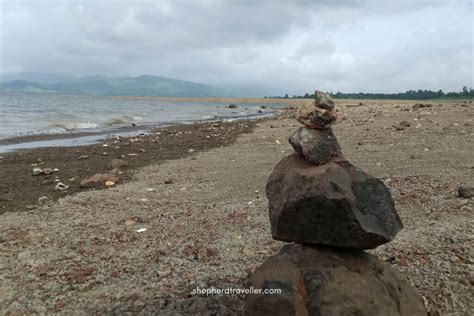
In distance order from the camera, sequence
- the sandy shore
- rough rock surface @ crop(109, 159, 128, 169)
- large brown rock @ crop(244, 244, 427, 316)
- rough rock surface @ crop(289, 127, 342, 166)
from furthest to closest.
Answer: rough rock surface @ crop(109, 159, 128, 169)
the sandy shore
rough rock surface @ crop(289, 127, 342, 166)
large brown rock @ crop(244, 244, 427, 316)

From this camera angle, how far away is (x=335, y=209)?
3.72 meters

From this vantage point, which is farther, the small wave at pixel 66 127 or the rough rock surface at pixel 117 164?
the small wave at pixel 66 127

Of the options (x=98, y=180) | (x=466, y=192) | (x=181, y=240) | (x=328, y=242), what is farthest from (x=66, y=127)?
(x=328, y=242)

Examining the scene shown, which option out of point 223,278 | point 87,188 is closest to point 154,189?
point 87,188

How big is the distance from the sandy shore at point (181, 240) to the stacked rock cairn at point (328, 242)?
976 mm

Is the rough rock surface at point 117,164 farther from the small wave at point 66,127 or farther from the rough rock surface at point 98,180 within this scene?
the small wave at point 66,127

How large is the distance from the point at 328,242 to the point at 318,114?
122 cm

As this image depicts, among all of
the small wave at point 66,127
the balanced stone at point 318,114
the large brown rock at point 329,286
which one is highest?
the balanced stone at point 318,114

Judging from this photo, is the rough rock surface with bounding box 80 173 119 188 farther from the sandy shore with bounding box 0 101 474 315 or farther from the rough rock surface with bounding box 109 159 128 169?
the rough rock surface with bounding box 109 159 128 169

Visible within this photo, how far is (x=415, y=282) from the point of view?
4.76 metres

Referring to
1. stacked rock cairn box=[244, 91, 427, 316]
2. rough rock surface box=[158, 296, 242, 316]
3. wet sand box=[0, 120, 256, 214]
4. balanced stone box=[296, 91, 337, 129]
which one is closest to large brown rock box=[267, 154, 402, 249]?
stacked rock cairn box=[244, 91, 427, 316]

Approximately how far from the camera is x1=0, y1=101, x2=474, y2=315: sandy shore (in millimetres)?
4801

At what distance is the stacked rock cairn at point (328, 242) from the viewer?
11.7 ft

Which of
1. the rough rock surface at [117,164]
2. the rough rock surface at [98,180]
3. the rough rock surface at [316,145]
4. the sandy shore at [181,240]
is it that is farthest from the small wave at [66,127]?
the rough rock surface at [316,145]
